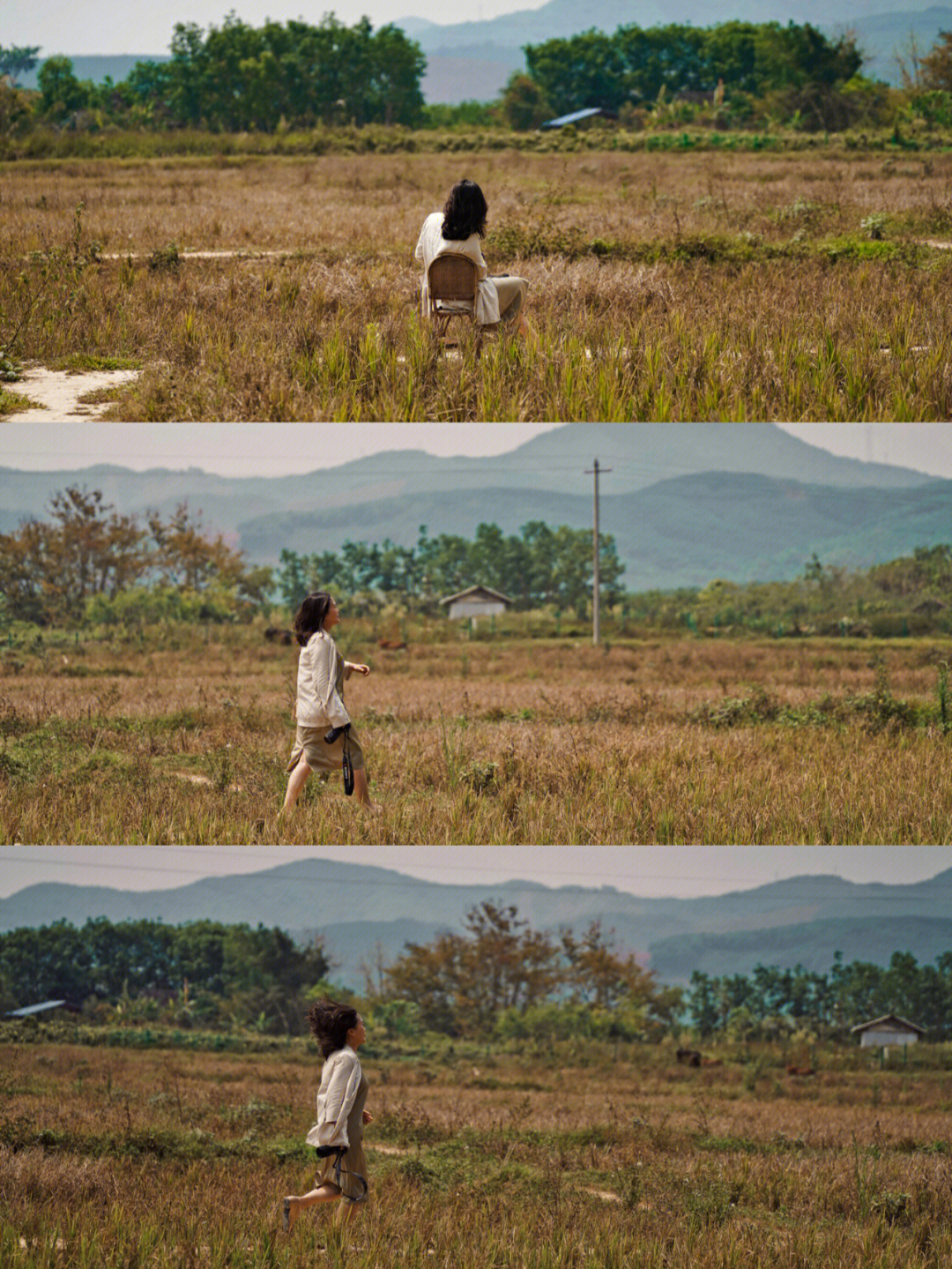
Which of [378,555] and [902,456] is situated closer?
[902,456]

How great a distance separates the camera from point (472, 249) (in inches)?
316

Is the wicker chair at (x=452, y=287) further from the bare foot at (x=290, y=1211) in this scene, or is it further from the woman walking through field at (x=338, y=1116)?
the bare foot at (x=290, y=1211)

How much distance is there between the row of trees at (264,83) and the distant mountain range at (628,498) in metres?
34.5

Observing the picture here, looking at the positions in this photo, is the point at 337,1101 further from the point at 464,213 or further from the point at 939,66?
the point at 939,66

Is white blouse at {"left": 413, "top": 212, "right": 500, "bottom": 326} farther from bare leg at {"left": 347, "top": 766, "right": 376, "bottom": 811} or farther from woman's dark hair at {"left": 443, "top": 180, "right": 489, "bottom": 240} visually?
bare leg at {"left": 347, "top": 766, "right": 376, "bottom": 811}

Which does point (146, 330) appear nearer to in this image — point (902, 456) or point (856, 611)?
point (902, 456)

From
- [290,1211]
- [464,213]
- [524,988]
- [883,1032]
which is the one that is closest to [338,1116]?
[290,1211]

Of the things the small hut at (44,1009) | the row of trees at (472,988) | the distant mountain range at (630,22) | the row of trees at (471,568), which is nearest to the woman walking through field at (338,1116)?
the row of trees at (472,988)

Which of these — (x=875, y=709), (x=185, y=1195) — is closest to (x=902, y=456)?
(x=875, y=709)

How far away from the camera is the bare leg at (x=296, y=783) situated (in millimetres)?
7367

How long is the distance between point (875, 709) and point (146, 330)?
7418 millimetres

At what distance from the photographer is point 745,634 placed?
42.5 ft

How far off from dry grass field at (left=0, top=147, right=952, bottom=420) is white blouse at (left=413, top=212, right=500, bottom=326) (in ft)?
0.91

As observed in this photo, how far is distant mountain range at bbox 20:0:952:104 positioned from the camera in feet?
123
